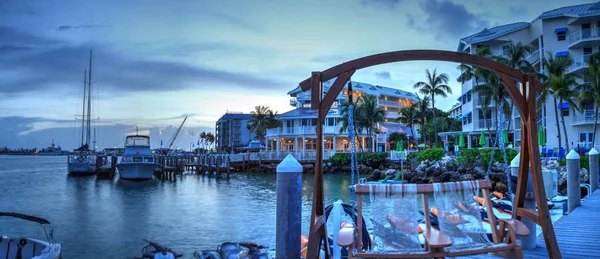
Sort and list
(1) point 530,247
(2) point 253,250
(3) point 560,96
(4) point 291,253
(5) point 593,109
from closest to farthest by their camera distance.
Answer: (4) point 291,253 → (1) point 530,247 → (2) point 253,250 → (3) point 560,96 → (5) point 593,109

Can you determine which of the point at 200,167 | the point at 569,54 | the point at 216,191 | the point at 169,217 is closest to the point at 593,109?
the point at 569,54

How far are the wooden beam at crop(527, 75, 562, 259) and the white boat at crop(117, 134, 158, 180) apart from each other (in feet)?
129

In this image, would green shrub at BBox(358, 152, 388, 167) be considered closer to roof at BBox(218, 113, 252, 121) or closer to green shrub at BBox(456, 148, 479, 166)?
green shrub at BBox(456, 148, 479, 166)

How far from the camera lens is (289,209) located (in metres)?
4.50

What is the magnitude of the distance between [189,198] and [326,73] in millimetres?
24812

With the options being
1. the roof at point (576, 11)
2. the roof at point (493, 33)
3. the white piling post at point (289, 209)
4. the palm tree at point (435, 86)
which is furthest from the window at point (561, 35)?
the white piling post at point (289, 209)

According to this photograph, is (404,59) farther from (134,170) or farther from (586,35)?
(134,170)

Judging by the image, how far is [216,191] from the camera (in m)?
31.6

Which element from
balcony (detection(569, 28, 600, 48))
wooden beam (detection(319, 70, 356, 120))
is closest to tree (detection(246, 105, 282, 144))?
balcony (detection(569, 28, 600, 48))

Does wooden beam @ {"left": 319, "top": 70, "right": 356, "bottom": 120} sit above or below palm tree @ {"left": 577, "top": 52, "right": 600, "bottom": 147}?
below

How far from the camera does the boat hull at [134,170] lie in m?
39.9

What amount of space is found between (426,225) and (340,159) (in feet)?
146

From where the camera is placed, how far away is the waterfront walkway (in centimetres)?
554

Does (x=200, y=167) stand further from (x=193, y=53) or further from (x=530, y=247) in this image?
(x=530, y=247)
